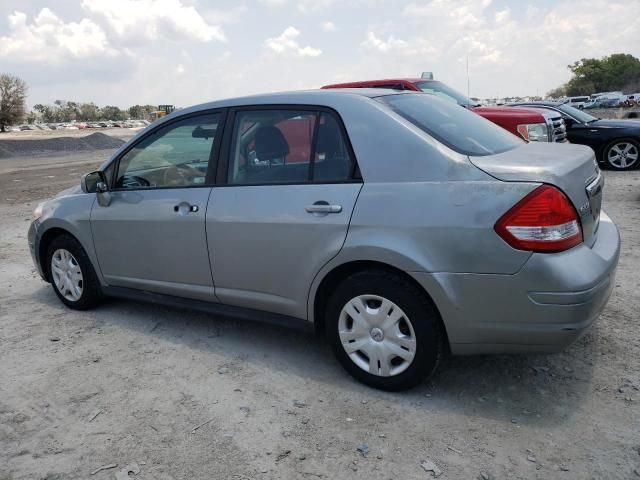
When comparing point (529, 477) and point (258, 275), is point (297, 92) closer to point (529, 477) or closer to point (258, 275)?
point (258, 275)

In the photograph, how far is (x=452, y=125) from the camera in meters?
3.51

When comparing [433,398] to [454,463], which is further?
[433,398]

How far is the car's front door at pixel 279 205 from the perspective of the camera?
3312 millimetres

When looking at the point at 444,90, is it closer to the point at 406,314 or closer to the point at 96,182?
the point at 96,182

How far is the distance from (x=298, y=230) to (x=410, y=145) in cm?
82

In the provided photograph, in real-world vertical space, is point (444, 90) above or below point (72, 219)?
above

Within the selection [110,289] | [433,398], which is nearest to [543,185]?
[433,398]

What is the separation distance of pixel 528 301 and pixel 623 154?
34.1 ft

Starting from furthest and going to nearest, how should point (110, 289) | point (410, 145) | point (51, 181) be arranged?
point (51, 181) < point (110, 289) < point (410, 145)

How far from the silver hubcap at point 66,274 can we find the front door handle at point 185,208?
4.60 feet

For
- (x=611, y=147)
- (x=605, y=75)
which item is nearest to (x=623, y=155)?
(x=611, y=147)

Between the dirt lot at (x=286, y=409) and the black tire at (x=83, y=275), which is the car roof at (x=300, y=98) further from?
A: the dirt lot at (x=286, y=409)

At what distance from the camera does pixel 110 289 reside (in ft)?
15.4

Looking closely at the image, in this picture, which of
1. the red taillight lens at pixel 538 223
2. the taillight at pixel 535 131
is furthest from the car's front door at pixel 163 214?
the taillight at pixel 535 131
